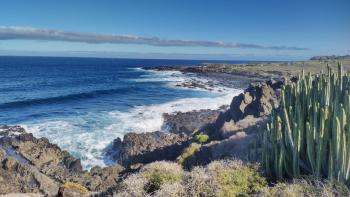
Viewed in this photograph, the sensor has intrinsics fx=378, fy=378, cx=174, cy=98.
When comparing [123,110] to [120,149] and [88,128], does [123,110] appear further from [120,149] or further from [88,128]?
[120,149]

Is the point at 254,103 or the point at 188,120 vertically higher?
the point at 254,103

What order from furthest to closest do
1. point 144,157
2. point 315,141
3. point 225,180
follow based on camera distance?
1. point 144,157
2. point 315,141
3. point 225,180

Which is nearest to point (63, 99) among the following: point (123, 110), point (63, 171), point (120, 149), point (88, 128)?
point (123, 110)

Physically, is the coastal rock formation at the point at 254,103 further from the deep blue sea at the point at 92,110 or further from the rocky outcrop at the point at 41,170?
the rocky outcrop at the point at 41,170

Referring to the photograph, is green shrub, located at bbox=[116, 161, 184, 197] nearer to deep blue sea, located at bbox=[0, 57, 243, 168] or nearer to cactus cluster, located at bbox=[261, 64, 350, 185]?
cactus cluster, located at bbox=[261, 64, 350, 185]

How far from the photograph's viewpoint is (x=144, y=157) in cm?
2544

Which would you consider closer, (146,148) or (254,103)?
(146,148)

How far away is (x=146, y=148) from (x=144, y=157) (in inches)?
105

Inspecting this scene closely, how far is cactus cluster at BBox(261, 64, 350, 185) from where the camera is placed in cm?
1046


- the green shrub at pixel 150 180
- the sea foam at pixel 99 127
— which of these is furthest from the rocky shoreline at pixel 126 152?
the sea foam at pixel 99 127

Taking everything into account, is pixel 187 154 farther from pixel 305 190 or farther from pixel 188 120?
pixel 188 120

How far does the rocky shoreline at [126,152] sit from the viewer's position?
1875 centimetres

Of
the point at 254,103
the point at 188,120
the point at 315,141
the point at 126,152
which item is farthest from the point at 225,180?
the point at 188,120

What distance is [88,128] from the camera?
3431 centimetres
